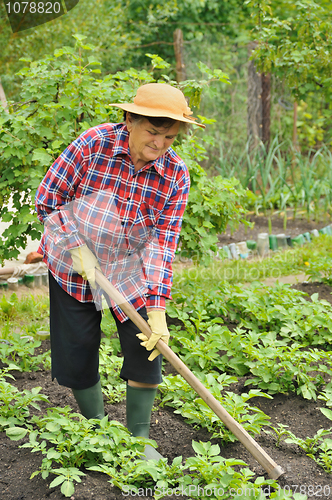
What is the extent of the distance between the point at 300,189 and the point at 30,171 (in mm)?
3940

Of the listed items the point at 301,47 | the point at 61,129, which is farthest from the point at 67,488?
the point at 301,47

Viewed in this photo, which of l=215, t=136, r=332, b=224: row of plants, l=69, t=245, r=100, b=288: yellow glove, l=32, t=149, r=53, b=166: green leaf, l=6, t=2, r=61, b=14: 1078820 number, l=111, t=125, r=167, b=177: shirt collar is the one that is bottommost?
l=215, t=136, r=332, b=224: row of plants

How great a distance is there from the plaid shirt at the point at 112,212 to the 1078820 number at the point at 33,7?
5.96 metres

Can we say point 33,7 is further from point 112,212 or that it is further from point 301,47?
point 112,212

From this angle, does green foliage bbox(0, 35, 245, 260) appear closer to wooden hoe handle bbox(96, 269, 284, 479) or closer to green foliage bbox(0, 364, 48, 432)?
green foliage bbox(0, 364, 48, 432)

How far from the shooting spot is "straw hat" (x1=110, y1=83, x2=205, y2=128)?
1755 millimetres

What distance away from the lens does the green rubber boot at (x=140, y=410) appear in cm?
206

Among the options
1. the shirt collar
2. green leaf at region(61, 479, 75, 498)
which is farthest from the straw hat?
green leaf at region(61, 479, 75, 498)

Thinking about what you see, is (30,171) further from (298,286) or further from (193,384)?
(298,286)

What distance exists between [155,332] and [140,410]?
1.34 ft

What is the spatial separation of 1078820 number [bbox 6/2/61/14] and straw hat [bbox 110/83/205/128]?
605 centimetres

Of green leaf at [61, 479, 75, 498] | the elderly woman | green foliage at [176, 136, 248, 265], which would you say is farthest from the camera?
green foliage at [176, 136, 248, 265]

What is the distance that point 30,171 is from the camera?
324cm

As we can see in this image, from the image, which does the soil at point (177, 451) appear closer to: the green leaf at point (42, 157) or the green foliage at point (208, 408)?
the green foliage at point (208, 408)
